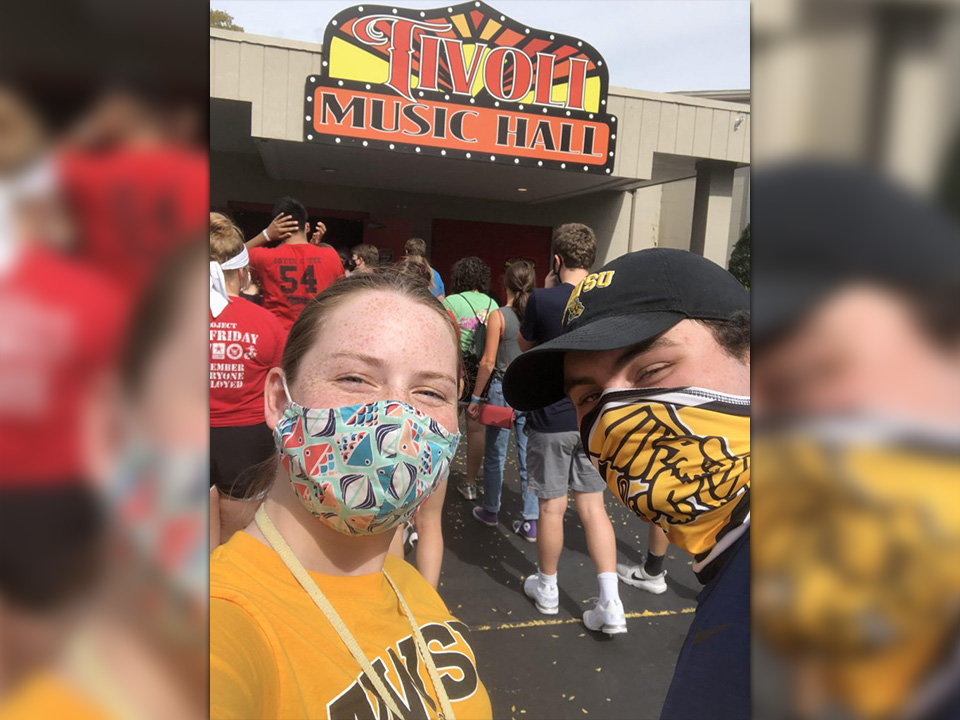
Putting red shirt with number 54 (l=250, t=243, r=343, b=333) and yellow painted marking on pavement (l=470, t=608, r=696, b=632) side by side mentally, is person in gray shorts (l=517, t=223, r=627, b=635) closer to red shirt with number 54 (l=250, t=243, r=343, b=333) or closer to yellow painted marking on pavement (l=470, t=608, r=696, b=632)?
yellow painted marking on pavement (l=470, t=608, r=696, b=632)

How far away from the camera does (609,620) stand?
370 centimetres

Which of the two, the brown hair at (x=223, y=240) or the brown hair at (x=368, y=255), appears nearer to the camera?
the brown hair at (x=223, y=240)

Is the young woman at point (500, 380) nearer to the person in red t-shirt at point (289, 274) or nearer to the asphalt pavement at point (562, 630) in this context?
the asphalt pavement at point (562, 630)

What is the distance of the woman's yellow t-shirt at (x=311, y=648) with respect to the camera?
977 millimetres

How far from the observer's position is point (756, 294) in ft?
0.98

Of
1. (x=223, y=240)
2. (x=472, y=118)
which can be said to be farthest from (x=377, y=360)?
(x=472, y=118)

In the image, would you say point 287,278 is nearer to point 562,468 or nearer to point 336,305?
point 562,468

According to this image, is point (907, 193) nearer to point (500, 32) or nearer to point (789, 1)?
point (789, 1)

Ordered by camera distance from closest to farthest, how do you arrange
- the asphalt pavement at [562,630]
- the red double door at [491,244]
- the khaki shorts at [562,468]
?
the asphalt pavement at [562,630] < the khaki shorts at [562,468] < the red double door at [491,244]

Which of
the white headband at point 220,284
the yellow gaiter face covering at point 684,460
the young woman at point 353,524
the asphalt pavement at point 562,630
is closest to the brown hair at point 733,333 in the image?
the yellow gaiter face covering at point 684,460

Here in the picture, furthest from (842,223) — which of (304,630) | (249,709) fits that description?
(304,630)

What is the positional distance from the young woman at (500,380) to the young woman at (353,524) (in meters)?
3.03

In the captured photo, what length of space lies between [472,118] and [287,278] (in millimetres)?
5827

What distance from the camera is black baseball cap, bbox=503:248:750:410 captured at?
1.52 metres
